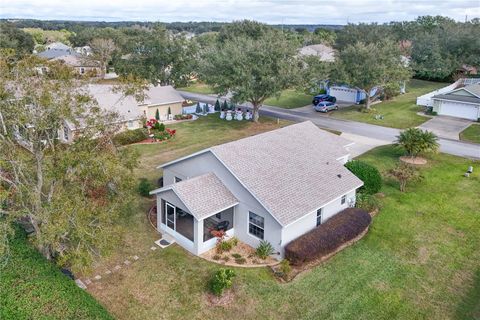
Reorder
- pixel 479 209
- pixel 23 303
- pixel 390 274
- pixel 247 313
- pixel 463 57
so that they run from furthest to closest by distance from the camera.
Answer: pixel 463 57 < pixel 479 209 < pixel 390 274 < pixel 247 313 < pixel 23 303

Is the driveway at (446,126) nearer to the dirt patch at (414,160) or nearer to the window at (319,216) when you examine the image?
the dirt patch at (414,160)

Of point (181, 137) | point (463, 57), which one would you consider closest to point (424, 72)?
point (463, 57)

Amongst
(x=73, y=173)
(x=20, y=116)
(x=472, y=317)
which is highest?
(x=20, y=116)

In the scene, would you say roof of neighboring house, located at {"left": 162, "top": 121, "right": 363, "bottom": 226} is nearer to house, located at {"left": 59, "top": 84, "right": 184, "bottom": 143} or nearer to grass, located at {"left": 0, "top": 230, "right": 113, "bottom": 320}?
grass, located at {"left": 0, "top": 230, "right": 113, "bottom": 320}

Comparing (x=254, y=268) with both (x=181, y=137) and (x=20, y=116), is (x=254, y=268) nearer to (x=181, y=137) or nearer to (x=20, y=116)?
(x=20, y=116)

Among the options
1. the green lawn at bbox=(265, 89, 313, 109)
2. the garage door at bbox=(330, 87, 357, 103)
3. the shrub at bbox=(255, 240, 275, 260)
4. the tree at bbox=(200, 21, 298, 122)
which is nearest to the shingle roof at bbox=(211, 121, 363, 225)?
the shrub at bbox=(255, 240, 275, 260)

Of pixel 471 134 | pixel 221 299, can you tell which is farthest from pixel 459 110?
pixel 221 299

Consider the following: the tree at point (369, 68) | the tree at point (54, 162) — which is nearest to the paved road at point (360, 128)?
the tree at point (369, 68)
